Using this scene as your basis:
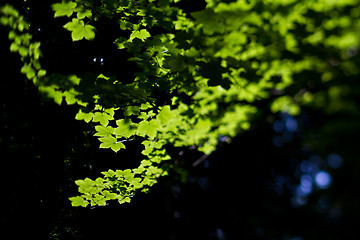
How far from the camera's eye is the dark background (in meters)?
0.85

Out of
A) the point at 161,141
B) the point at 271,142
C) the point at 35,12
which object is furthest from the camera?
the point at 35,12

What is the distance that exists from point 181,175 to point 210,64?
1.64m

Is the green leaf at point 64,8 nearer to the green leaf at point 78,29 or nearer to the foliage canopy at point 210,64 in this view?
the foliage canopy at point 210,64

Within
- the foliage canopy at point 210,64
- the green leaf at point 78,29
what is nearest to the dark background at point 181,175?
the foliage canopy at point 210,64

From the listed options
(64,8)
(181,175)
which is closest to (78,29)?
(64,8)

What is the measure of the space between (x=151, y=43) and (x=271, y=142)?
156 centimetres

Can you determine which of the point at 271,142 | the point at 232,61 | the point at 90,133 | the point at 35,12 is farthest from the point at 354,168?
the point at 90,133

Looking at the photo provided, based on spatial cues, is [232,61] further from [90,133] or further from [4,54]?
[90,133]

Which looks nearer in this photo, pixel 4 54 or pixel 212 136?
pixel 4 54

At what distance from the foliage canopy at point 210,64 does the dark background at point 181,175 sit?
0.16 m

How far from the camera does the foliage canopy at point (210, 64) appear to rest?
1.04m

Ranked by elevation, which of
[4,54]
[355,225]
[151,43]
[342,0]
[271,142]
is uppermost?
[4,54]

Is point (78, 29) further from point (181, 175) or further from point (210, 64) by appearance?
point (181, 175)

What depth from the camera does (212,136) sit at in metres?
3.18
